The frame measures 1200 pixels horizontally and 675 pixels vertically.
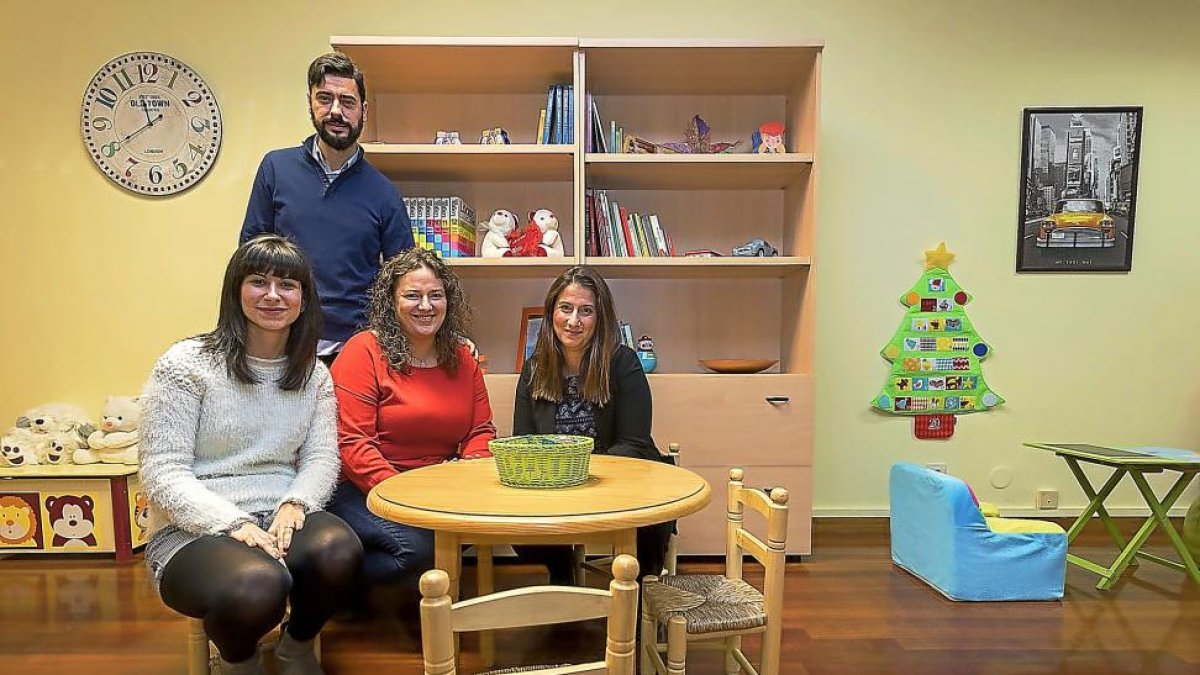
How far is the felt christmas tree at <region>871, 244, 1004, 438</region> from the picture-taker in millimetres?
3078

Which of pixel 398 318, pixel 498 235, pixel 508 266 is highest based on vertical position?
pixel 498 235

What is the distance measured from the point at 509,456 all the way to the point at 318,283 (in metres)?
1.03

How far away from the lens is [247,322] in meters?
1.71

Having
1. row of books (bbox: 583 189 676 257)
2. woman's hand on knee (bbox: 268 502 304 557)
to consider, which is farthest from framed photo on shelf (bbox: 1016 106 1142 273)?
woman's hand on knee (bbox: 268 502 304 557)

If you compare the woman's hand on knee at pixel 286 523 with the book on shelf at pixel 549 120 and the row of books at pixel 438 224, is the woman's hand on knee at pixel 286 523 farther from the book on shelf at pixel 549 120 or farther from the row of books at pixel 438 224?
the book on shelf at pixel 549 120

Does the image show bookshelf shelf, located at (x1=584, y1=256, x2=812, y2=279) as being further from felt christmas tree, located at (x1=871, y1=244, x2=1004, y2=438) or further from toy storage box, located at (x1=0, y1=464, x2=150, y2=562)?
toy storage box, located at (x1=0, y1=464, x2=150, y2=562)

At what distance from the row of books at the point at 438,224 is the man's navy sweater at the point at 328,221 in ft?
1.53

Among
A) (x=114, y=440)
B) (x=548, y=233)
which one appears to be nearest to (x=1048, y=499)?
(x=548, y=233)

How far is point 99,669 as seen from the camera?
1917 millimetres

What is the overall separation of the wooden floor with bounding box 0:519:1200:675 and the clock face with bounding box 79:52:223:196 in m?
1.62

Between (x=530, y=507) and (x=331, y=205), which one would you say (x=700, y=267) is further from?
(x=530, y=507)

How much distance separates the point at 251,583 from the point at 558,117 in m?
1.95

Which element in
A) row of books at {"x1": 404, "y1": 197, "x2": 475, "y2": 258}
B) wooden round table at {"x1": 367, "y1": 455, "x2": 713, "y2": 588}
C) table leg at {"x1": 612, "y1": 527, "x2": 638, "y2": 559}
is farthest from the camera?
row of books at {"x1": 404, "y1": 197, "x2": 475, "y2": 258}

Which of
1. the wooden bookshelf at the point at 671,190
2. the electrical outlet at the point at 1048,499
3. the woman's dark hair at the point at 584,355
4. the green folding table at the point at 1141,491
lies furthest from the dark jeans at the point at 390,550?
the electrical outlet at the point at 1048,499
